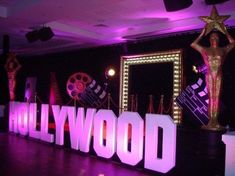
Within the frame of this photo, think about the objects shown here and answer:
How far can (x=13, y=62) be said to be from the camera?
1020 centimetres

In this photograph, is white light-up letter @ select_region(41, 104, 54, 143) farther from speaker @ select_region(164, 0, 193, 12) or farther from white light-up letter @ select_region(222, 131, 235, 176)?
white light-up letter @ select_region(222, 131, 235, 176)

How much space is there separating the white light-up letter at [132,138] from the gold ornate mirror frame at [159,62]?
10.1 ft

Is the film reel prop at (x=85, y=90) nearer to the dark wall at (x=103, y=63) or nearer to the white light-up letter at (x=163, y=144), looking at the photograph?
the dark wall at (x=103, y=63)

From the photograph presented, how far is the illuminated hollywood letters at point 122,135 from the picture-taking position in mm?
4516

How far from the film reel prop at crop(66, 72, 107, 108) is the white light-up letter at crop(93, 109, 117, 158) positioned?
4825 mm

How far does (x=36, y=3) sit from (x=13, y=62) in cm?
510

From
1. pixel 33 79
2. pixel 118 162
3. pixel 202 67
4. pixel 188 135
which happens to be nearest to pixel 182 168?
pixel 188 135

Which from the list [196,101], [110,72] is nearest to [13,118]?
[110,72]

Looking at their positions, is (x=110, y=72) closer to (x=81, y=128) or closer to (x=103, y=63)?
(x=103, y=63)

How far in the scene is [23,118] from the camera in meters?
8.12

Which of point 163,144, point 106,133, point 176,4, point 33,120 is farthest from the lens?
point 33,120

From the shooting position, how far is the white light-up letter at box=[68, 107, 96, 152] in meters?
5.84

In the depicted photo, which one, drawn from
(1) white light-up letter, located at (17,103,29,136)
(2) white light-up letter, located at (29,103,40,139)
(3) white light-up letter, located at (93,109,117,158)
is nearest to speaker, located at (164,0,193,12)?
(3) white light-up letter, located at (93,109,117,158)

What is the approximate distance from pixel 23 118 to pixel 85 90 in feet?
10.8
